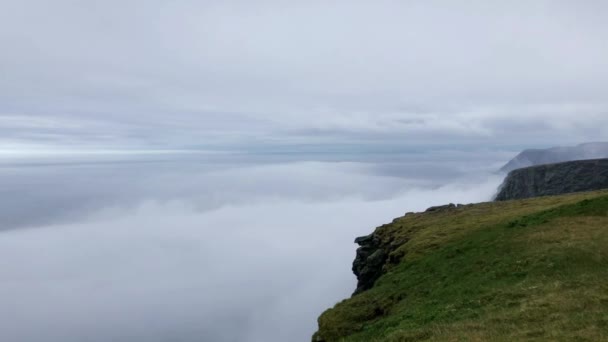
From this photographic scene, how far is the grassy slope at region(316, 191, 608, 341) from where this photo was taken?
66.0 ft

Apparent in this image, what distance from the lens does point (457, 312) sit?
2453cm

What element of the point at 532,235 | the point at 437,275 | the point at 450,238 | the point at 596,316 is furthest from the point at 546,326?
the point at 450,238

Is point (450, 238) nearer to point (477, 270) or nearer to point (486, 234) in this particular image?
point (486, 234)

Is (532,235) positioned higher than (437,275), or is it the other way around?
(532,235)

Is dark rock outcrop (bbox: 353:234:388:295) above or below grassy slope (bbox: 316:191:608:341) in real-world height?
below

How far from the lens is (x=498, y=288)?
27.0 meters

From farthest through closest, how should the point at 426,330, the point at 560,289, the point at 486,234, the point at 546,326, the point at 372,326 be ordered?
the point at 486,234, the point at 372,326, the point at 560,289, the point at 426,330, the point at 546,326

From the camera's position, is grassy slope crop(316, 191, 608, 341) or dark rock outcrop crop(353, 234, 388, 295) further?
dark rock outcrop crop(353, 234, 388, 295)

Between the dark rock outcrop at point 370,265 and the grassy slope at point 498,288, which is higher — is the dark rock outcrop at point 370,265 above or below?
below

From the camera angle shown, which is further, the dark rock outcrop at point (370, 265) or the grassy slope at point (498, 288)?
the dark rock outcrop at point (370, 265)

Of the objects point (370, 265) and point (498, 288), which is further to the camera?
point (370, 265)

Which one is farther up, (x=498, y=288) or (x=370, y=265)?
(x=498, y=288)

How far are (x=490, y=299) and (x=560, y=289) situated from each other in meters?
3.79

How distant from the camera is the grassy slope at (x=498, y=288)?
66.0 feet
